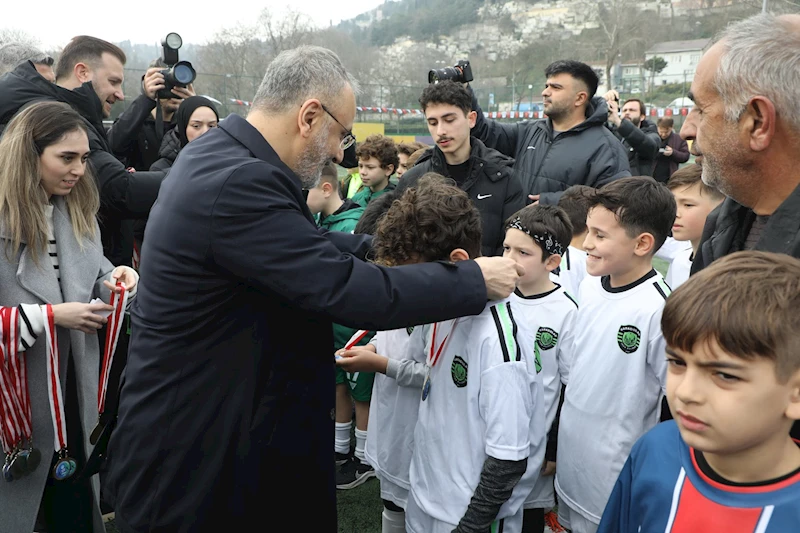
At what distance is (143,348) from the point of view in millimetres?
1900

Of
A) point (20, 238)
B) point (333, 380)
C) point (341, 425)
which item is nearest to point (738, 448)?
point (333, 380)

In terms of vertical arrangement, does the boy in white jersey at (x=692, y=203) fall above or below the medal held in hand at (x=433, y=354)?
above

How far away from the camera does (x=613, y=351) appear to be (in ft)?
8.12

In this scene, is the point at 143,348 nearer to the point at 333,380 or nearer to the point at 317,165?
the point at 333,380

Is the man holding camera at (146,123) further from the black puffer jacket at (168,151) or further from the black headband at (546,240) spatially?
the black headband at (546,240)

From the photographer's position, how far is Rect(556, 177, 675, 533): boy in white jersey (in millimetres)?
2418

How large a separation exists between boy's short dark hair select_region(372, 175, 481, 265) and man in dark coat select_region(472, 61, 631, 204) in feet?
7.13

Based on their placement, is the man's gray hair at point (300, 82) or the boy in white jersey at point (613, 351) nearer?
the man's gray hair at point (300, 82)

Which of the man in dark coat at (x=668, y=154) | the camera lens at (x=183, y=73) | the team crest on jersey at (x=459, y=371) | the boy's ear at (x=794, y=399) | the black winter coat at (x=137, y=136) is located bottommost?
the man in dark coat at (x=668, y=154)

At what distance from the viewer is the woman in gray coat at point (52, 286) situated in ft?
9.27

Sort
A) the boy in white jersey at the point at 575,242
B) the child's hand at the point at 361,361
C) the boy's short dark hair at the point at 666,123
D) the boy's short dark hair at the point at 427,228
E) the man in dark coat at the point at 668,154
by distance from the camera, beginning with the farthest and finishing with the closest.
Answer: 1. the boy's short dark hair at the point at 666,123
2. the man in dark coat at the point at 668,154
3. the boy in white jersey at the point at 575,242
4. the child's hand at the point at 361,361
5. the boy's short dark hair at the point at 427,228

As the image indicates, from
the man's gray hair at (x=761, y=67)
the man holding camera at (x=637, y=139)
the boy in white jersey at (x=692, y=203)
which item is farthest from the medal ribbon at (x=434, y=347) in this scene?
the man holding camera at (x=637, y=139)

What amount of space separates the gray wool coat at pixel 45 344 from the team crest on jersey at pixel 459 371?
1.84m

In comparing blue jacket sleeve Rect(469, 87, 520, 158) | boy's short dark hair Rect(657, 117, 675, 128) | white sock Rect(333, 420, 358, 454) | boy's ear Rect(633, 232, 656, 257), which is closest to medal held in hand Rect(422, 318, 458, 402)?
boy's ear Rect(633, 232, 656, 257)
